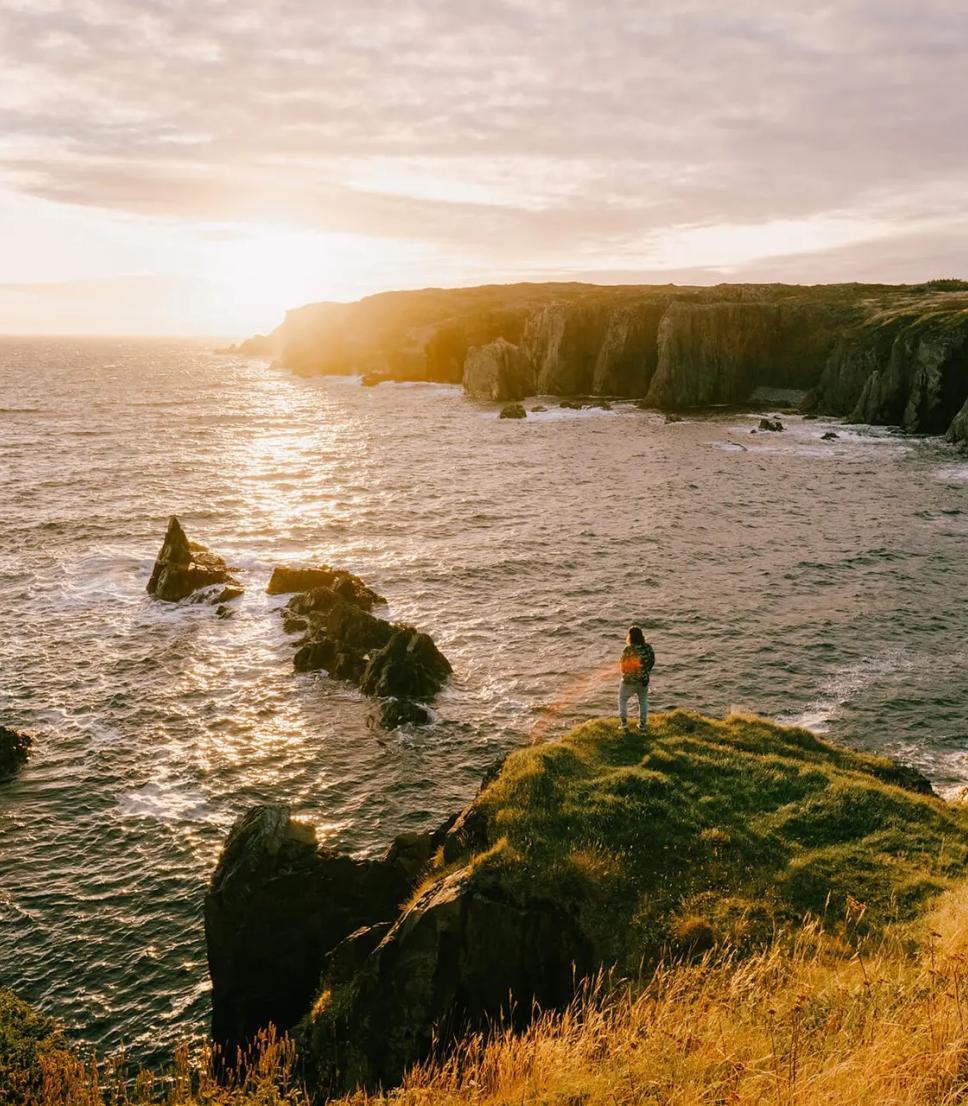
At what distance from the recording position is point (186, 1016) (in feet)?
58.3

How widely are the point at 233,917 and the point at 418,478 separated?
6062 cm

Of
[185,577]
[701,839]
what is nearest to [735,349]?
[185,577]

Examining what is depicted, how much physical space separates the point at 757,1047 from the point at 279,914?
11.7m

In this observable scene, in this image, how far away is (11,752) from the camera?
27.3 meters

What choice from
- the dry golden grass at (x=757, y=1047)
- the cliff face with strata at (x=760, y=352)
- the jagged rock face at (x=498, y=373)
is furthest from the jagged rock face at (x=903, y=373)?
the dry golden grass at (x=757, y=1047)

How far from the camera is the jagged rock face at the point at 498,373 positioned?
13538 centimetres

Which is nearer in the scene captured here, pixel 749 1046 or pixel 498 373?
pixel 749 1046

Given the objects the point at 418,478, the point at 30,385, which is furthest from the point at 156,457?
the point at 30,385

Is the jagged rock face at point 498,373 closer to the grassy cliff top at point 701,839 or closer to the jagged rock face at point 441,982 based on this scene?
the grassy cliff top at point 701,839

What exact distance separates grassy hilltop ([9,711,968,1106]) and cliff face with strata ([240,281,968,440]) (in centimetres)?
7916

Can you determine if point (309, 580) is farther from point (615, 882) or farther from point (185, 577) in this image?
point (615, 882)

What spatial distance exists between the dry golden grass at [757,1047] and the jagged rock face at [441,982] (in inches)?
52.3

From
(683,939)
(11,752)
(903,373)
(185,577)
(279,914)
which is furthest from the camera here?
(903,373)

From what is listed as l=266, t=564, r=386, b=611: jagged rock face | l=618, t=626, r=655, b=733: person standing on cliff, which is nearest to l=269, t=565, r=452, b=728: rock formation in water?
l=266, t=564, r=386, b=611: jagged rock face
